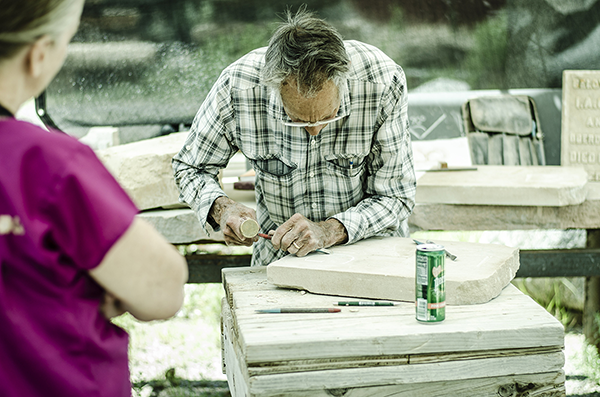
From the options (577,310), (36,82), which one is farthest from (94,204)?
(577,310)

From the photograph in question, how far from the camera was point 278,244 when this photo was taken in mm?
2266

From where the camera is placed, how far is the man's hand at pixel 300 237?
224 cm

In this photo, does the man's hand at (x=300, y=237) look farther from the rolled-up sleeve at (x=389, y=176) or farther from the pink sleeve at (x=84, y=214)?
the pink sleeve at (x=84, y=214)

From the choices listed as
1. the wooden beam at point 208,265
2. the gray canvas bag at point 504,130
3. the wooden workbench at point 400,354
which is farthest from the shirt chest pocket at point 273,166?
the gray canvas bag at point 504,130

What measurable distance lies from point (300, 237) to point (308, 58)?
0.65 metres

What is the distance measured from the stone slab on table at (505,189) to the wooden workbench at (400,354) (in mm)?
1740

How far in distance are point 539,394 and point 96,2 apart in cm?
374

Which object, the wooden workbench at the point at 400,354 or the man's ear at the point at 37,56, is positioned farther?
the wooden workbench at the point at 400,354

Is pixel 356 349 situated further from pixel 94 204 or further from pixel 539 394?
pixel 94 204

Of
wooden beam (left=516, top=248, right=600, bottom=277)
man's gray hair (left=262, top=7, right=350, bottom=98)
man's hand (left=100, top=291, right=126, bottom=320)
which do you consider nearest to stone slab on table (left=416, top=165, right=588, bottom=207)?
wooden beam (left=516, top=248, right=600, bottom=277)

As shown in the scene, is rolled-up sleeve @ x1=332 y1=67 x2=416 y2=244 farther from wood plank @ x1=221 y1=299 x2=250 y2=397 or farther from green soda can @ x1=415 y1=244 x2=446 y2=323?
green soda can @ x1=415 y1=244 x2=446 y2=323

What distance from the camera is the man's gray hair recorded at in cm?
209

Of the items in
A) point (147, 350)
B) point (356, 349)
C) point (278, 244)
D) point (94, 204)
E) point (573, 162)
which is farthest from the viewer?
point (147, 350)

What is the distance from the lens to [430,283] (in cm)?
172
